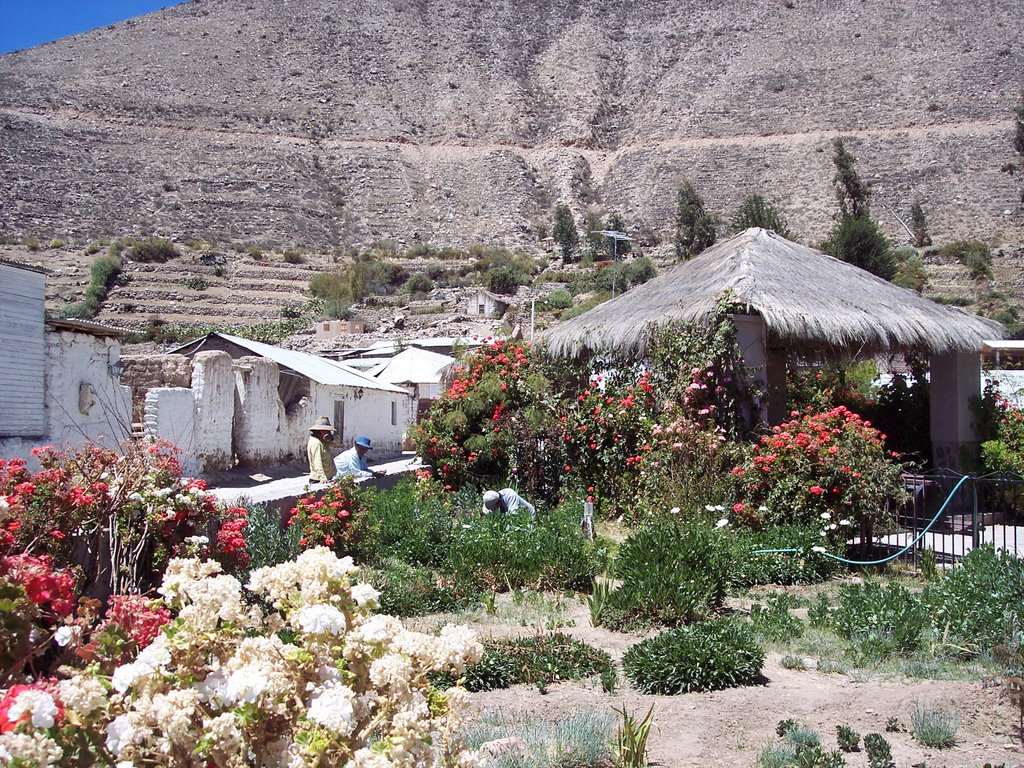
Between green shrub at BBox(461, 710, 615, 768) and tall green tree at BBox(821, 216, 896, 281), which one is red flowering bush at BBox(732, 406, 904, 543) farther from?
tall green tree at BBox(821, 216, 896, 281)

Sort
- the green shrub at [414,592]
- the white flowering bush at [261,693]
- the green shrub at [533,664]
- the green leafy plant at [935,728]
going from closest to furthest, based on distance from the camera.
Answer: the white flowering bush at [261,693] → the green leafy plant at [935,728] → the green shrub at [533,664] → the green shrub at [414,592]

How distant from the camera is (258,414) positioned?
1842 cm

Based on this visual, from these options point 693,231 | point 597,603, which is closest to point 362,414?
point 597,603

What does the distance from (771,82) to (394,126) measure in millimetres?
30168

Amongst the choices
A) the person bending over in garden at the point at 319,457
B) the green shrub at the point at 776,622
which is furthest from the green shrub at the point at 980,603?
the person bending over in garden at the point at 319,457

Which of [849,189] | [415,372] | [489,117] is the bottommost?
[415,372]

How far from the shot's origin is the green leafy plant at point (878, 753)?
4137 mm

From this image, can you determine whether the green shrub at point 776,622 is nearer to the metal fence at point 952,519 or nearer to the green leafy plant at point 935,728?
the green leafy plant at point 935,728

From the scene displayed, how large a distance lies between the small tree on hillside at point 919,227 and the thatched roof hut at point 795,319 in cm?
4235

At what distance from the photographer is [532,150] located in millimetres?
74312

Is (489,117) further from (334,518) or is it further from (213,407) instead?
(334,518)

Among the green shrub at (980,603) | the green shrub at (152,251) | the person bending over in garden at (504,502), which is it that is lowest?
the green shrub at (980,603)

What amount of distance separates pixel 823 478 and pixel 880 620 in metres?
3.01

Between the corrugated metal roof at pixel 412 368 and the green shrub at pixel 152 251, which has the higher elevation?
the green shrub at pixel 152 251
